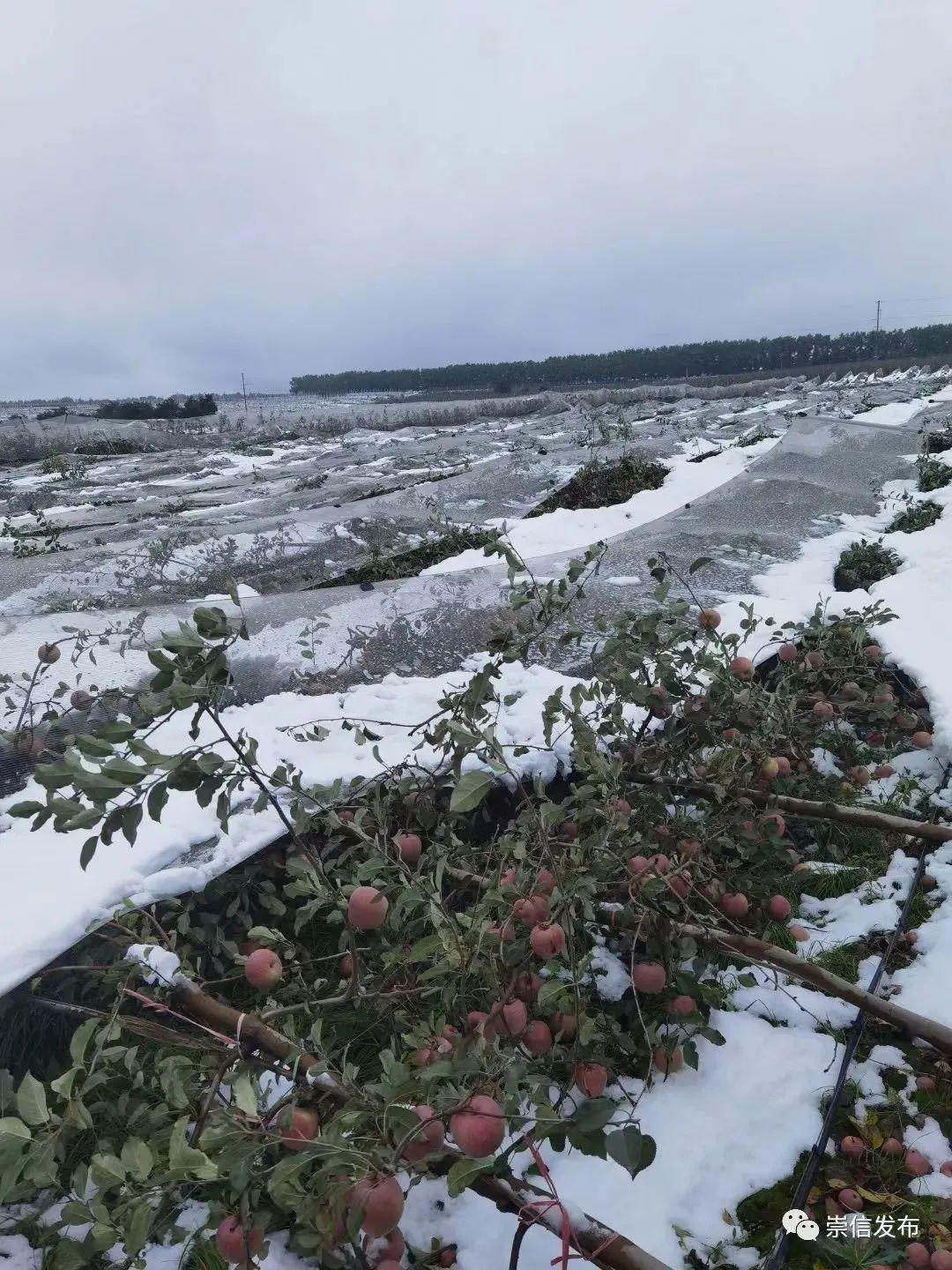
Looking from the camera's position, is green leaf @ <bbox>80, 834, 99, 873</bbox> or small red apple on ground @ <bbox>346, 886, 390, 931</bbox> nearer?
green leaf @ <bbox>80, 834, 99, 873</bbox>

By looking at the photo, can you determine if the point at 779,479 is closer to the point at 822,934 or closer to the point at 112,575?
the point at 822,934

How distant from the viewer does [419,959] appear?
1266mm

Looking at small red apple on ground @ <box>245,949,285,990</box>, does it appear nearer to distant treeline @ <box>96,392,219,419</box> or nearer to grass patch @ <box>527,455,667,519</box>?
grass patch @ <box>527,455,667,519</box>

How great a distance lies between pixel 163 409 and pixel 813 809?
17346 mm

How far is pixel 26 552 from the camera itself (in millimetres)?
3812

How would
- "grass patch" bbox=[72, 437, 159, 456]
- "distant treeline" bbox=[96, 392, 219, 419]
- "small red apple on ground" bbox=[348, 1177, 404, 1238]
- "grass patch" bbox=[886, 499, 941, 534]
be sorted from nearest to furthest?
"small red apple on ground" bbox=[348, 1177, 404, 1238] < "grass patch" bbox=[886, 499, 941, 534] < "grass patch" bbox=[72, 437, 159, 456] < "distant treeline" bbox=[96, 392, 219, 419]

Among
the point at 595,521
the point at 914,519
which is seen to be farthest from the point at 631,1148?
the point at 914,519

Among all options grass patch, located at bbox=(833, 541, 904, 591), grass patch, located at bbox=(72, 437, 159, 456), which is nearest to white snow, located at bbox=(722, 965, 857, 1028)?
grass patch, located at bbox=(833, 541, 904, 591)

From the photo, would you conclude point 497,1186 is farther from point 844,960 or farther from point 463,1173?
point 844,960

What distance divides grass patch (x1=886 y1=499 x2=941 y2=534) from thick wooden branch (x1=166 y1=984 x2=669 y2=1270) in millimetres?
4212

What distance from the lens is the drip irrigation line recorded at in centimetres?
127

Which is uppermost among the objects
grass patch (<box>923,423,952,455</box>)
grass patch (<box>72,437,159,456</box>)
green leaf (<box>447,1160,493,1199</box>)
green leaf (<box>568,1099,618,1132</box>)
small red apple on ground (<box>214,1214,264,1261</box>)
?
grass patch (<box>72,437,159,456</box>)

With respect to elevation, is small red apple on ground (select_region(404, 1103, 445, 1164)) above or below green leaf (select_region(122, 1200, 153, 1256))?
below

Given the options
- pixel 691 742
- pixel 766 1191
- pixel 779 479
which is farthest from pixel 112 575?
pixel 779 479
